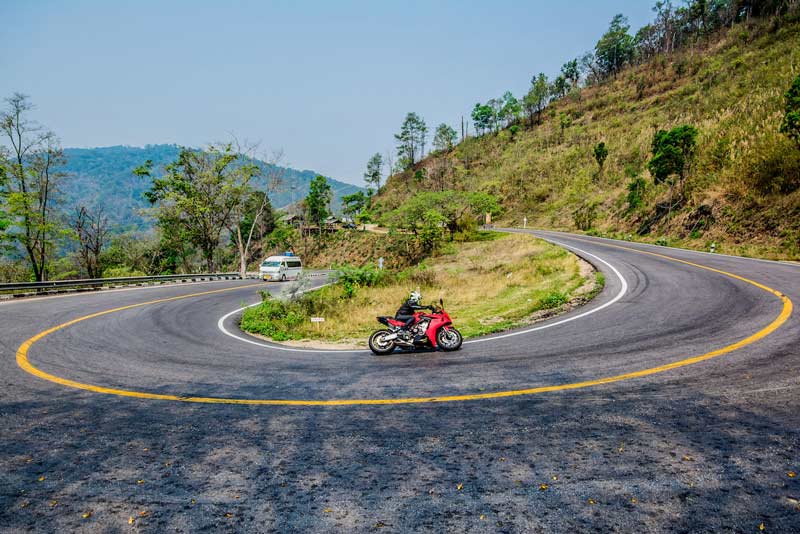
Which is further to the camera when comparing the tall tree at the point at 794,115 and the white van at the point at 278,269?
the white van at the point at 278,269

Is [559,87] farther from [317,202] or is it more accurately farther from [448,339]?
[448,339]

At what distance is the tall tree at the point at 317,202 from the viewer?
79.4 meters

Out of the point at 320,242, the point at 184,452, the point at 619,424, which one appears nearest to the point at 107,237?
the point at 320,242

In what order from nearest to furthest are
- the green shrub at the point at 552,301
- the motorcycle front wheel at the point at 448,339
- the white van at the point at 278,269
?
1. the motorcycle front wheel at the point at 448,339
2. the green shrub at the point at 552,301
3. the white van at the point at 278,269

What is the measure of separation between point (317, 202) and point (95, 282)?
59.4 meters

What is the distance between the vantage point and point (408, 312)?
970 cm

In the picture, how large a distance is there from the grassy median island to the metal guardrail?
38.5 ft

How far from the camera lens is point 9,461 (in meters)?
4.12

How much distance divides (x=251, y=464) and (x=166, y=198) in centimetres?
4316

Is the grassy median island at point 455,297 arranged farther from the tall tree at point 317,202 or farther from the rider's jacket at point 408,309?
the tall tree at point 317,202

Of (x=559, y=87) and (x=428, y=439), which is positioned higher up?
(x=559, y=87)

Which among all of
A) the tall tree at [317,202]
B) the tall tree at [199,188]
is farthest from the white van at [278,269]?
the tall tree at [317,202]

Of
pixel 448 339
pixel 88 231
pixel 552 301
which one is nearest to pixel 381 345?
pixel 448 339

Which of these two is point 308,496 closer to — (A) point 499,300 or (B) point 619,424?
(B) point 619,424
